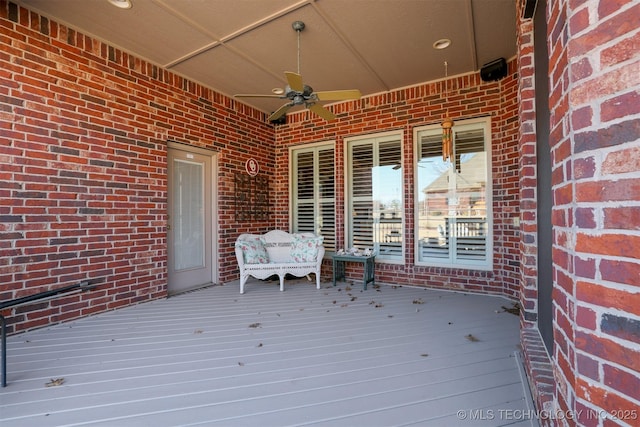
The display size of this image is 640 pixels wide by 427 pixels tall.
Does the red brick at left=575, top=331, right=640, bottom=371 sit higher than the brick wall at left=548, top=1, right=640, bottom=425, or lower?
lower

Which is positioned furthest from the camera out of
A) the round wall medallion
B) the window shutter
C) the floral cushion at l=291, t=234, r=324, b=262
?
the round wall medallion

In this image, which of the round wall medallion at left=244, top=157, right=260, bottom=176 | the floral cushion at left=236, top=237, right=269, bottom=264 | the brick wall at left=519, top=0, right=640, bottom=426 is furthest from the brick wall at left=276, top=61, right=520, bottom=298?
the brick wall at left=519, top=0, right=640, bottom=426

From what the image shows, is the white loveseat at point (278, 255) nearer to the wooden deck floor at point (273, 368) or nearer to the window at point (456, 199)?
the wooden deck floor at point (273, 368)

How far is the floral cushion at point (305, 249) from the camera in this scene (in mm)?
4602

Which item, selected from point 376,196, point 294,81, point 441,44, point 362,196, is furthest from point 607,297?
point 362,196

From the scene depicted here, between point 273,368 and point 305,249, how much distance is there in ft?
8.58

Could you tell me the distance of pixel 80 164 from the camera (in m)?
3.19

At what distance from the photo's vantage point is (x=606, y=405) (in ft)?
2.57

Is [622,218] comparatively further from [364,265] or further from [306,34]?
[364,265]

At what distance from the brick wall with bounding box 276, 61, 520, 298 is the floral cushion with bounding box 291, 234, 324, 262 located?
69 centimetres

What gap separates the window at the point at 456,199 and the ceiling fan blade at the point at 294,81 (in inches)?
91.4

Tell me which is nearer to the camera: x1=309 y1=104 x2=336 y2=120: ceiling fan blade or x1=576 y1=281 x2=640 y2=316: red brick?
x1=576 y1=281 x2=640 y2=316: red brick

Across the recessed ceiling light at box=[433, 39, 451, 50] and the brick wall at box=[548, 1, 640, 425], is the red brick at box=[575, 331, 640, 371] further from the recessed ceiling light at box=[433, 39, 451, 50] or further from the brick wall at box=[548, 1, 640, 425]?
the recessed ceiling light at box=[433, 39, 451, 50]

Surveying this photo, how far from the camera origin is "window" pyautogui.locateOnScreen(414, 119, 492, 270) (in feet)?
13.8
